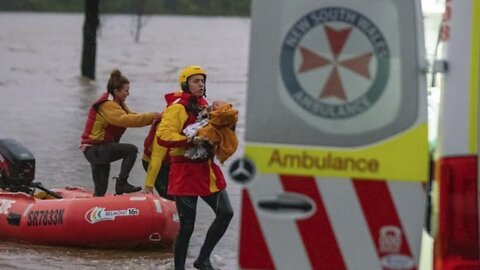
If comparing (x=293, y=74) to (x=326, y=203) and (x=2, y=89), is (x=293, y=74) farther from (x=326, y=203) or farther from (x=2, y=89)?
(x=2, y=89)

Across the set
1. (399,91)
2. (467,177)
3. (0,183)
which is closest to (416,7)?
(399,91)

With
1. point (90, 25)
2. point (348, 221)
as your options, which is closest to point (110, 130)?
point (348, 221)

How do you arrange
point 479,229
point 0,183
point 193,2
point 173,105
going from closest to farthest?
point 479,229 < point 173,105 < point 0,183 < point 193,2

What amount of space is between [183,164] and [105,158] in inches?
106

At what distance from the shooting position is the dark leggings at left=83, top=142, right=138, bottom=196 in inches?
442

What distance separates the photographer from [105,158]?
37.0 ft

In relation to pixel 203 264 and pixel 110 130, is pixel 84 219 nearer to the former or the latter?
pixel 110 130

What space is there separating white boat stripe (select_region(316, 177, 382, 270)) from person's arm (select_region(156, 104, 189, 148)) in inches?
161

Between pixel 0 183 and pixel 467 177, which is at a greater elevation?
pixel 467 177

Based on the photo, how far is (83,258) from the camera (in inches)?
402

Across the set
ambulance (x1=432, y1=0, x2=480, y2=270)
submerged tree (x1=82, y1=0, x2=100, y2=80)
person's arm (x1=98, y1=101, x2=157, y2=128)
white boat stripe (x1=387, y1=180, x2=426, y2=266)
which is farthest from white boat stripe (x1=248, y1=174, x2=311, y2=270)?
submerged tree (x1=82, y1=0, x2=100, y2=80)

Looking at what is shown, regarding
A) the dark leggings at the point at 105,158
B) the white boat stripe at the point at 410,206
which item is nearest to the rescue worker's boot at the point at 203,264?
the dark leggings at the point at 105,158

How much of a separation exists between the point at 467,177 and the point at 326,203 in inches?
19.4

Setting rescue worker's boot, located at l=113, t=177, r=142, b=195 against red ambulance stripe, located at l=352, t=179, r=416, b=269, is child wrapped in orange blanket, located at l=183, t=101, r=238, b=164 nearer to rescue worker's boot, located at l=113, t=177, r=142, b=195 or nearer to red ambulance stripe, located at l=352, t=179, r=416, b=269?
rescue worker's boot, located at l=113, t=177, r=142, b=195
